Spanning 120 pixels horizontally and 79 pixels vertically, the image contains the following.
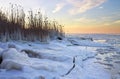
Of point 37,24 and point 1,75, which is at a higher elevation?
point 37,24

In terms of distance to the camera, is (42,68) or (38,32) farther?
(38,32)

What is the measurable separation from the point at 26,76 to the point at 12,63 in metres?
1.08

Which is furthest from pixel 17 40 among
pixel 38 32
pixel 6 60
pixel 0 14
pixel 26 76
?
pixel 26 76

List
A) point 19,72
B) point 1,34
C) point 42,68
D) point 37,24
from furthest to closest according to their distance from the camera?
point 37,24 < point 1,34 < point 42,68 < point 19,72

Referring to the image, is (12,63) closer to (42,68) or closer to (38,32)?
(42,68)

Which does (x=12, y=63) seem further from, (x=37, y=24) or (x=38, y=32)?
(x=37, y=24)

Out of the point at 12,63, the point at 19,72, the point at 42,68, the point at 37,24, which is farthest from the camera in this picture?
the point at 37,24

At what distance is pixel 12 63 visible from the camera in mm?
6613

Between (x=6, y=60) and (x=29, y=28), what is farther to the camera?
(x=29, y=28)

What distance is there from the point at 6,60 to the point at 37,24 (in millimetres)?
17864

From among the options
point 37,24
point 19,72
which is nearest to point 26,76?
point 19,72

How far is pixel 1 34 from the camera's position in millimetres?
16500

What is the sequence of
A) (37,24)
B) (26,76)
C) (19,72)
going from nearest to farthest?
(26,76) < (19,72) < (37,24)

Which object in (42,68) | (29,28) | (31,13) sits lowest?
(42,68)
